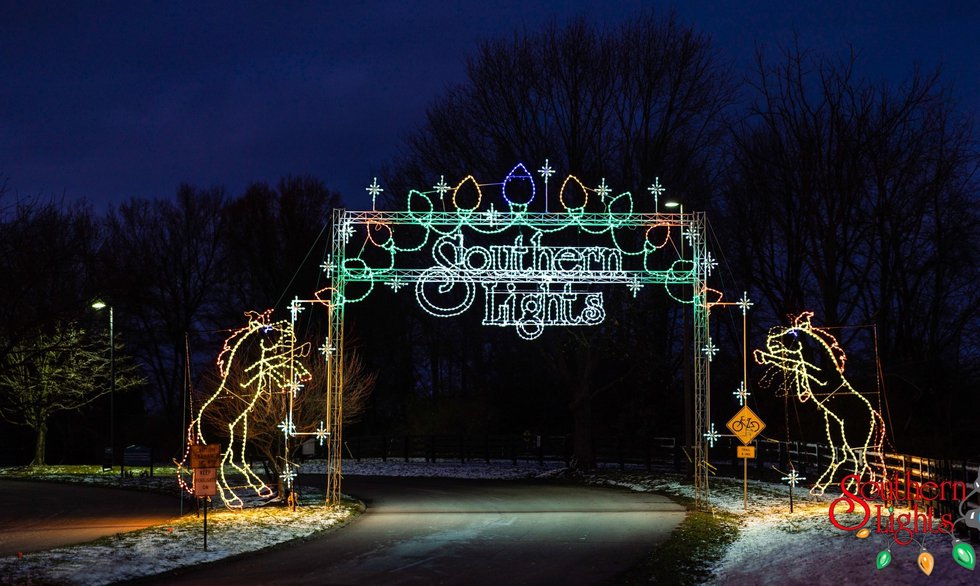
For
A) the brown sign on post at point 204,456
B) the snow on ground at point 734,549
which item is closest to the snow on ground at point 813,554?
the snow on ground at point 734,549

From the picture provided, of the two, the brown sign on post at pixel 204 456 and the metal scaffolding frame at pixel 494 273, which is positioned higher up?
the metal scaffolding frame at pixel 494 273

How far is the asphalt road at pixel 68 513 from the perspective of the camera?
18.3 m

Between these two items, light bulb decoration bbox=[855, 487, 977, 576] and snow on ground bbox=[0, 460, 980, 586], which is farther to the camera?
snow on ground bbox=[0, 460, 980, 586]

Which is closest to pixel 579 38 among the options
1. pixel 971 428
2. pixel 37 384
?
pixel 971 428

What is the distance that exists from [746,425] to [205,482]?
34.4 feet

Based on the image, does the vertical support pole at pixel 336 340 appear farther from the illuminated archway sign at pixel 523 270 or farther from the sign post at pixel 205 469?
the sign post at pixel 205 469

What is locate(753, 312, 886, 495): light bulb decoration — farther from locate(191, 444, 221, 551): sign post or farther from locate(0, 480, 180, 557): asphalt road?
locate(0, 480, 180, 557): asphalt road

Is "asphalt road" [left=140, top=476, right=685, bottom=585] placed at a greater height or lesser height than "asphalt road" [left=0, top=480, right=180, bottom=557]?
greater

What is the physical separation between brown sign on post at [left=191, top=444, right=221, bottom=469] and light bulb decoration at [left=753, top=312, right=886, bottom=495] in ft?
36.7

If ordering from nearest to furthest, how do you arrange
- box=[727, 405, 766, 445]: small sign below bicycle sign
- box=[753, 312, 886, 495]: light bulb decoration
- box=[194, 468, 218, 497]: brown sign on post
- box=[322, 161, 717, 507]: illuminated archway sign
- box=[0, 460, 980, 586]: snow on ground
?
box=[0, 460, 980, 586]: snow on ground < box=[194, 468, 218, 497]: brown sign on post < box=[727, 405, 766, 445]: small sign below bicycle sign < box=[753, 312, 886, 495]: light bulb decoration < box=[322, 161, 717, 507]: illuminated archway sign

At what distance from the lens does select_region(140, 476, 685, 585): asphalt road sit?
13.8 m

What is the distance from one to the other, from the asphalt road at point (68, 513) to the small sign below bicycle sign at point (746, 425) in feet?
38.7

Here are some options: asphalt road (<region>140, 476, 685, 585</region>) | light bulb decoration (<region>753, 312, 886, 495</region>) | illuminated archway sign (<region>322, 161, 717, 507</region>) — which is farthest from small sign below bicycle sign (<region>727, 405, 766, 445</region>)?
asphalt road (<region>140, 476, 685, 585</region>)

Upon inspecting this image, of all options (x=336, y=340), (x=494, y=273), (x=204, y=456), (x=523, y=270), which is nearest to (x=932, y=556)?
(x=204, y=456)
